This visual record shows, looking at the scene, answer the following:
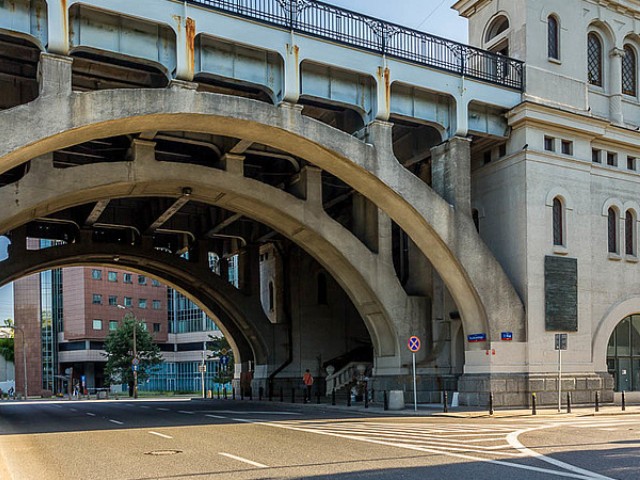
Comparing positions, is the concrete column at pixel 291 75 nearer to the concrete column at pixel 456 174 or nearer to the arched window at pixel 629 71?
the concrete column at pixel 456 174

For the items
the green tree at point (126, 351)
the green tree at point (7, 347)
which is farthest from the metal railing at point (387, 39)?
the green tree at point (7, 347)

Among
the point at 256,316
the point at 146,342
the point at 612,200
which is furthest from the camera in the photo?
the point at 146,342

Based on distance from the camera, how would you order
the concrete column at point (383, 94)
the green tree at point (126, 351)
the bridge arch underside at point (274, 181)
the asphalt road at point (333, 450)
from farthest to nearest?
1. the green tree at point (126, 351)
2. the concrete column at point (383, 94)
3. the bridge arch underside at point (274, 181)
4. the asphalt road at point (333, 450)

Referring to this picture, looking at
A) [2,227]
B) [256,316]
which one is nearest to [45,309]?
[256,316]

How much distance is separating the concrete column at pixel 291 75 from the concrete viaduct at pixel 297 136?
0.06 meters

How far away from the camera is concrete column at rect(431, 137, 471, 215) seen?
3106cm

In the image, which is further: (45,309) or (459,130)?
(45,309)

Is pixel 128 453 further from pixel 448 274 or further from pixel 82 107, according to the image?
pixel 448 274

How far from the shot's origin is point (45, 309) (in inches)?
4026

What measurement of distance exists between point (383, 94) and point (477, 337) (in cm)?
1003

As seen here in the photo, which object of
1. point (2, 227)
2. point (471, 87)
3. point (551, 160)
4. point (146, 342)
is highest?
point (471, 87)

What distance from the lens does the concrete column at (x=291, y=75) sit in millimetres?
27125

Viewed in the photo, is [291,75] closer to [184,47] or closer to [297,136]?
[297,136]

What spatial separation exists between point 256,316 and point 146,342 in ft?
114
